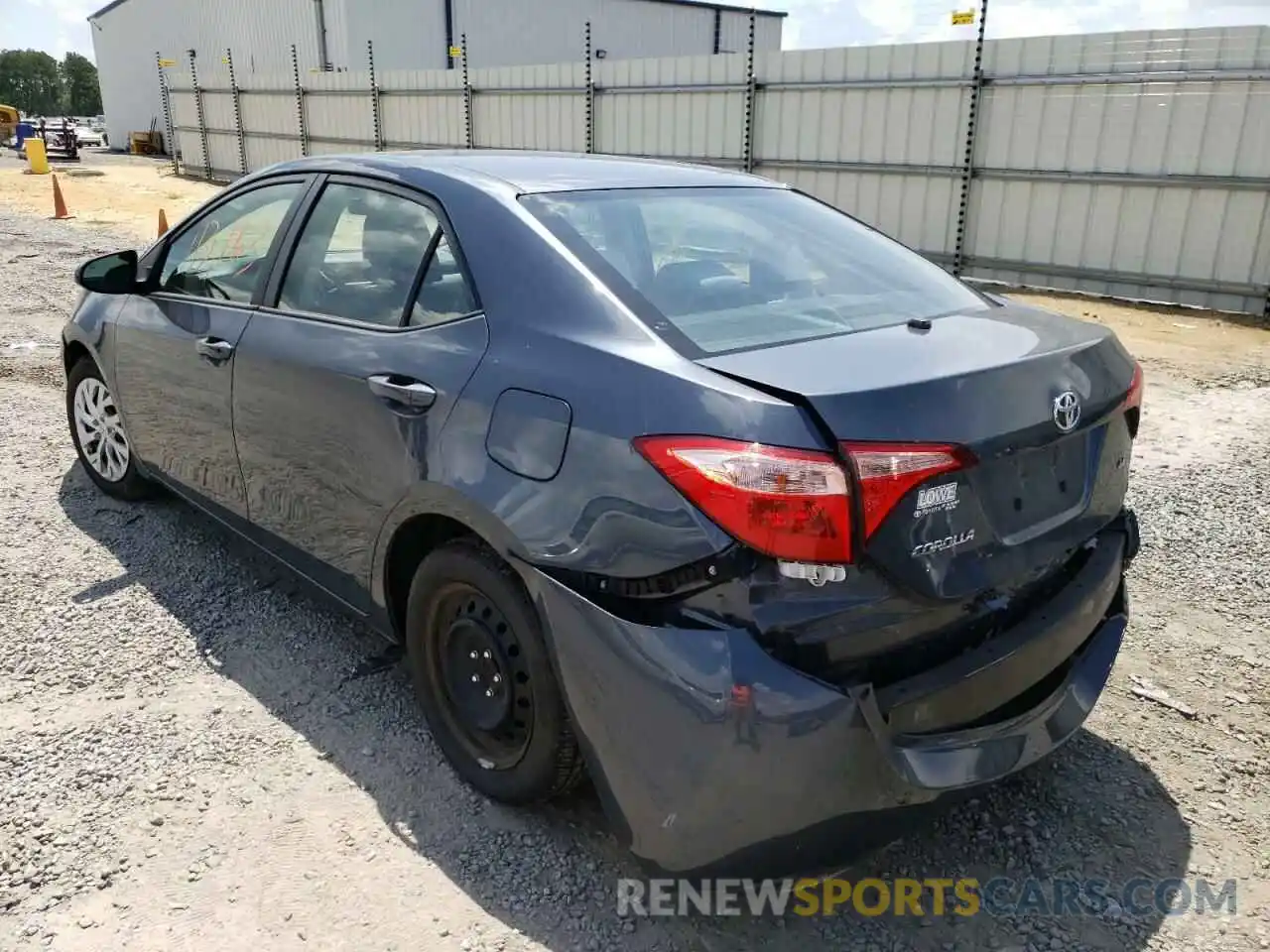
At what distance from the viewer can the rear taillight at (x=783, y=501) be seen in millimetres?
1843

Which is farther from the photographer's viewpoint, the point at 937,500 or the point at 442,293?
the point at 442,293

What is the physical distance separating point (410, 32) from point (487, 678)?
107ft

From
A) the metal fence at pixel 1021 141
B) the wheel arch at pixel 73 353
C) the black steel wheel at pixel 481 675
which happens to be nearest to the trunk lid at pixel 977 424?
the black steel wheel at pixel 481 675

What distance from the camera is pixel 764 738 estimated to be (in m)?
1.85

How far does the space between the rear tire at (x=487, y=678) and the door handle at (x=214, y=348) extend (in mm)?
1237

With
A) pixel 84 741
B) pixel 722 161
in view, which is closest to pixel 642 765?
pixel 84 741

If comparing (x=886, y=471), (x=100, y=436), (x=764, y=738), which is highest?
(x=886, y=471)

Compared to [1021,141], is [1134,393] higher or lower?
lower

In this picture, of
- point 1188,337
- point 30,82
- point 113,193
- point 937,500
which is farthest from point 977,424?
point 30,82

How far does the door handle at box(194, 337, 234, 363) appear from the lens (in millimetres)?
3293

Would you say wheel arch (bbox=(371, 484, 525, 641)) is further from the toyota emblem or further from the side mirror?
the side mirror

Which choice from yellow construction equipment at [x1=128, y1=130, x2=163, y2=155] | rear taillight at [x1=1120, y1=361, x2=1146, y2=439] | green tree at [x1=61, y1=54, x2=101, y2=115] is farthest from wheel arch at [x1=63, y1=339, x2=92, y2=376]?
green tree at [x1=61, y1=54, x2=101, y2=115]

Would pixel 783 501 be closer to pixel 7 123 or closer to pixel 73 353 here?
pixel 73 353

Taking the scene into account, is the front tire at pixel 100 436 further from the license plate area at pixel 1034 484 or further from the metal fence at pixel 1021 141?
the metal fence at pixel 1021 141
